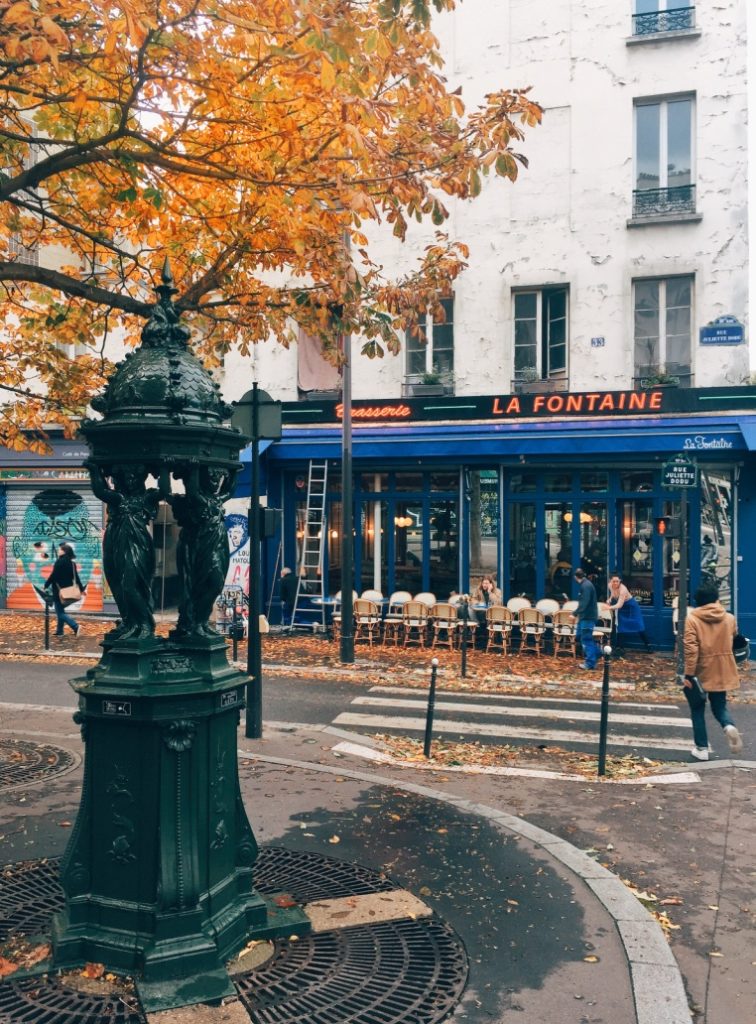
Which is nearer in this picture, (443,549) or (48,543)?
(443,549)

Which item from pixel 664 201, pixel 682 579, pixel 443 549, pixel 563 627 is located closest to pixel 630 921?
pixel 682 579

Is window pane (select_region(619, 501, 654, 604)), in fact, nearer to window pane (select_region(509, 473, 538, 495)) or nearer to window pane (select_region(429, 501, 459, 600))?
window pane (select_region(509, 473, 538, 495))

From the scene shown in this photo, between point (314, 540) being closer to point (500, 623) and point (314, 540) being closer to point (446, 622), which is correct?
point (446, 622)

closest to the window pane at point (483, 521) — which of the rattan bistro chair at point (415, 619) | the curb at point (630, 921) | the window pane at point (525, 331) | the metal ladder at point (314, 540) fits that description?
the rattan bistro chair at point (415, 619)

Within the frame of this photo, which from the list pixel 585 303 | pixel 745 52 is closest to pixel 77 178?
pixel 585 303

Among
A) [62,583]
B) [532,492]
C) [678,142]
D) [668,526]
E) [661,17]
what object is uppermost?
[661,17]

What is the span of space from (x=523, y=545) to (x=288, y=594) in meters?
5.31

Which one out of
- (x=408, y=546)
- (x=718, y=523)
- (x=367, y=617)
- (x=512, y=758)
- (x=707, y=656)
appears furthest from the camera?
(x=408, y=546)

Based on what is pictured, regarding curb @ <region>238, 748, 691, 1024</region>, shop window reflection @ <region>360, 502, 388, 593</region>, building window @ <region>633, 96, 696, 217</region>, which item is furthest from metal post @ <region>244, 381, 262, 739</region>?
building window @ <region>633, 96, 696, 217</region>

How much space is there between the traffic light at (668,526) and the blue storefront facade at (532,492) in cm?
12

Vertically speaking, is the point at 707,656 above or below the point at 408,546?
below

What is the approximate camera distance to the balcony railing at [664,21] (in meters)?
17.2

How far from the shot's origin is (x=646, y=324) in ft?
57.0

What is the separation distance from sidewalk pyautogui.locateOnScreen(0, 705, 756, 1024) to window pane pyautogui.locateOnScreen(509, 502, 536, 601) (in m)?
9.14
